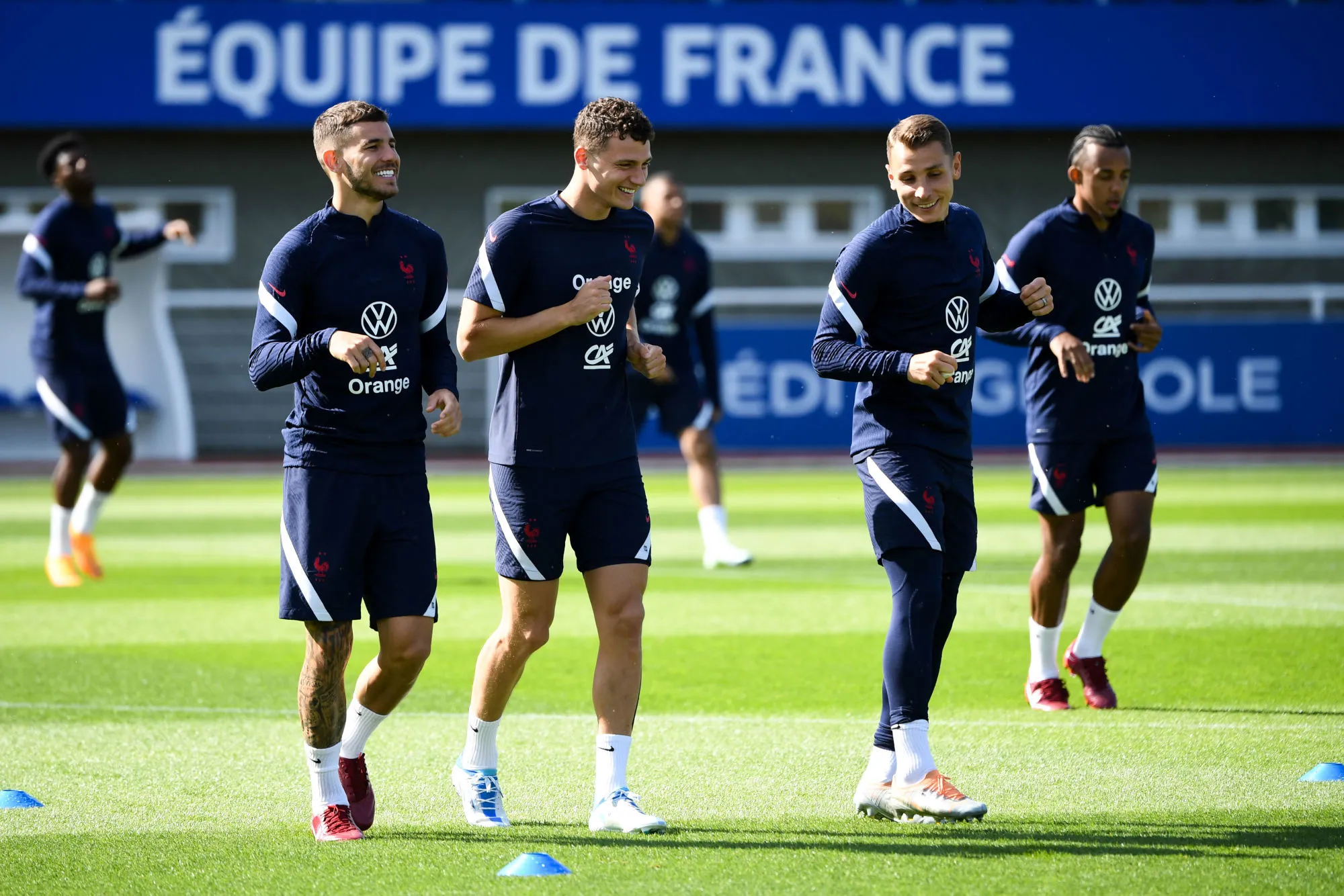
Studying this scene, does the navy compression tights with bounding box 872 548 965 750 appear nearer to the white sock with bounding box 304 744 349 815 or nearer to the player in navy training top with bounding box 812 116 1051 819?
the player in navy training top with bounding box 812 116 1051 819

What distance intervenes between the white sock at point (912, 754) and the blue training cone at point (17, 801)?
2.73 metres

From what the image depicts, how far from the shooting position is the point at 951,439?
5.54 m

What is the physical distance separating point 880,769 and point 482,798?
4.05ft

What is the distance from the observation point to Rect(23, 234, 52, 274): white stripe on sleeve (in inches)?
456

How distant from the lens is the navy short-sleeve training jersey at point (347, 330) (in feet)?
16.9

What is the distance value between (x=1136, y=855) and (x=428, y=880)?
6.33ft

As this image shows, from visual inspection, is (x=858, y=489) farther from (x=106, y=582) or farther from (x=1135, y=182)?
(x=1135, y=182)

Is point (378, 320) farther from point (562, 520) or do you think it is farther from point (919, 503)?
point (919, 503)

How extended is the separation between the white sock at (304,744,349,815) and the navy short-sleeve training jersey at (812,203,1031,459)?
1.90 m

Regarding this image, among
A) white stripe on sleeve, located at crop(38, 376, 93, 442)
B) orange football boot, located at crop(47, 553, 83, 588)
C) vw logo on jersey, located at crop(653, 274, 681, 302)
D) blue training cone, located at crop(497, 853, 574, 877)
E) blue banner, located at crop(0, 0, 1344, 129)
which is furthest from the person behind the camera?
blue banner, located at crop(0, 0, 1344, 129)

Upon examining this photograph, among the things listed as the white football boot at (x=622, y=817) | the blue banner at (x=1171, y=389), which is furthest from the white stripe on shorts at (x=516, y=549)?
the blue banner at (x=1171, y=389)

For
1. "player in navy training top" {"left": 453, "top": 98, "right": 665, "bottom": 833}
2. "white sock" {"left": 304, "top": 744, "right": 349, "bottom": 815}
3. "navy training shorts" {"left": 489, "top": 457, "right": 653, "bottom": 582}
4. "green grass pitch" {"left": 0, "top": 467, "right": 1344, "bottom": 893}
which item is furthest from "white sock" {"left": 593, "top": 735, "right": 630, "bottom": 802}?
"white sock" {"left": 304, "top": 744, "right": 349, "bottom": 815}

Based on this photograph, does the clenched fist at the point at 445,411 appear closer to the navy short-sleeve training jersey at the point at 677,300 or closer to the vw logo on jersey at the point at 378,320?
the vw logo on jersey at the point at 378,320

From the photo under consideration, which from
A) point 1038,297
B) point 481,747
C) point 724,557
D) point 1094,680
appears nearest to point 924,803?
point 481,747
